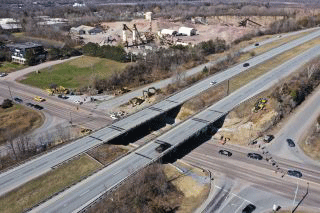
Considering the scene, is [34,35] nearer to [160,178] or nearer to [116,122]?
[116,122]

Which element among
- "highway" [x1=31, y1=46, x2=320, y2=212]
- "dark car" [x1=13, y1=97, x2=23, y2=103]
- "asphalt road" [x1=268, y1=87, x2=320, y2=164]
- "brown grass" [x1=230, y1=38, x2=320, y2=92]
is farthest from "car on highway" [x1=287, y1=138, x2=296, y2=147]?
"dark car" [x1=13, y1=97, x2=23, y2=103]

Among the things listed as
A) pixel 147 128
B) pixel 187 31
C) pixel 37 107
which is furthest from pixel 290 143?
pixel 187 31

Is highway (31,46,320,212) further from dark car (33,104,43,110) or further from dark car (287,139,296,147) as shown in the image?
dark car (33,104,43,110)

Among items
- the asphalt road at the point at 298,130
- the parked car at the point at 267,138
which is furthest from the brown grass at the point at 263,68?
the parked car at the point at 267,138

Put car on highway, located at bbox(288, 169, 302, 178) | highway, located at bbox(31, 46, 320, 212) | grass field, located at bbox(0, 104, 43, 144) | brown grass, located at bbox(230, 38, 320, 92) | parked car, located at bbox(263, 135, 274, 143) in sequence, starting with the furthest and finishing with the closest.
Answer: brown grass, located at bbox(230, 38, 320, 92) → grass field, located at bbox(0, 104, 43, 144) → parked car, located at bbox(263, 135, 274, 143) → car on highway, located at bbox(288, 169, 302, 178) → highway, located at bbox(31, 46, 320, 212)

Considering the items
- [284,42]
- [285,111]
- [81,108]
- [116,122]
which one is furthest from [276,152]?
[284,42]

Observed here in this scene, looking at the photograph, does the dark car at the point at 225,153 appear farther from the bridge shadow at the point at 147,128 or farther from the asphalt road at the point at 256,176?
the bridge shadow at the point at 147,128

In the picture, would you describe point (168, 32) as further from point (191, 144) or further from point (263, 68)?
point (191, 144)
